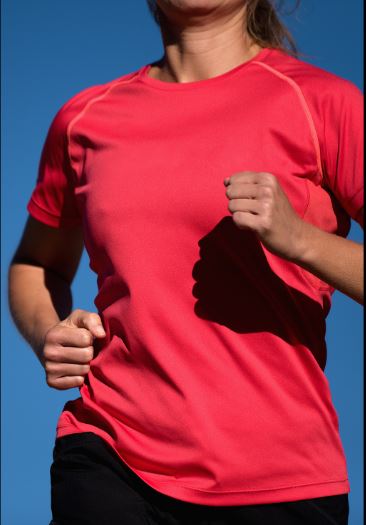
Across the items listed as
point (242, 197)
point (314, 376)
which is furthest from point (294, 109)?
point (314, 376)

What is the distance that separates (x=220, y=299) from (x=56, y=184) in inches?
15.6

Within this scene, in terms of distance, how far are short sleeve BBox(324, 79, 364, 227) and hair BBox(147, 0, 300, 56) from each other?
Answer: 188 mm

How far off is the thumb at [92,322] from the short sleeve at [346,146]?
316 millimetres

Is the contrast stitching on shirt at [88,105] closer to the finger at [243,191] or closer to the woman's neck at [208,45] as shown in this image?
the woman's neck at [208,45]

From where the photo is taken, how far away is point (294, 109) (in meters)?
1.11

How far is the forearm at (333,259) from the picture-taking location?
102 cm

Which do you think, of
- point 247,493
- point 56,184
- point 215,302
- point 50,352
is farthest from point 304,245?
point 56,184

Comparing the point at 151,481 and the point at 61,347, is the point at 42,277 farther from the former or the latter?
the point at 151,481

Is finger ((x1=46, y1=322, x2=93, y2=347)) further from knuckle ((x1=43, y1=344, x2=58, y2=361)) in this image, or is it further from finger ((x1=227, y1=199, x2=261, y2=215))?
finger ((x1=227, y1=199, x2=261, y2=215))

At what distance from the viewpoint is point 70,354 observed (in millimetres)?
1184

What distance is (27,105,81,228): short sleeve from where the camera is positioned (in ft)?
4.37

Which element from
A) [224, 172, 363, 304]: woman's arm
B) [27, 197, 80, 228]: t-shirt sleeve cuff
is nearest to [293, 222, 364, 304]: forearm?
[224, 172, 363, 304]: woman's arm

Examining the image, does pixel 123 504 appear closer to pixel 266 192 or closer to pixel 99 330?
pixel 99 330

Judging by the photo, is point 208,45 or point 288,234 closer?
point 288,234
